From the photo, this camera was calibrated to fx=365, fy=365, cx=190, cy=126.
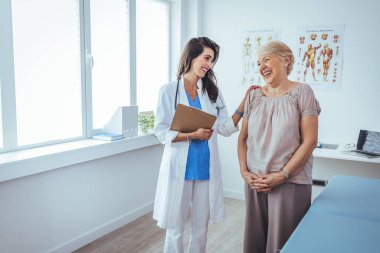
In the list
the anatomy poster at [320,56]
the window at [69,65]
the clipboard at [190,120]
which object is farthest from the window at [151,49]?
the clipboard at [190,120]

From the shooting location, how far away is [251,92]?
1.90 meters

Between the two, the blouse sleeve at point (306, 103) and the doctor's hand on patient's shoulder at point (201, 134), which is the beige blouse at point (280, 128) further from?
the doctor's hand on patient's shoulder at point (201, 134)

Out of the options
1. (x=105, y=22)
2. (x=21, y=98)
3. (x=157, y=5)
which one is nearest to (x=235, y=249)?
(x=21, y=98)

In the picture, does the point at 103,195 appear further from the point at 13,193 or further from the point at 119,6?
the point at 119,6

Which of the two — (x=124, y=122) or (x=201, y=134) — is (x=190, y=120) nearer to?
(x=201, y=134)

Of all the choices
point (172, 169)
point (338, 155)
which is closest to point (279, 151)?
point (172, 169)

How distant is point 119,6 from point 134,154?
51.7 inches

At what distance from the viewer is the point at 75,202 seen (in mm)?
2686

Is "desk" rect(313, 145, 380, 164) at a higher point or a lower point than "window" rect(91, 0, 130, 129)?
lower

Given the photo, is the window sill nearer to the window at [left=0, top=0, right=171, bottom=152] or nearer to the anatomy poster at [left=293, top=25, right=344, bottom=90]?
the window at [left=0, top=0, right=171, bottom=152]

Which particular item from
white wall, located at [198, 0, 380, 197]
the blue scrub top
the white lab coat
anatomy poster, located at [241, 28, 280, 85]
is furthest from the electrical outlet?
the blue scrub top

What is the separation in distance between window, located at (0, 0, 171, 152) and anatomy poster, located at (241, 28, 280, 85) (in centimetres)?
96

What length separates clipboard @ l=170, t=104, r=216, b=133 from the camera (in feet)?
6.37

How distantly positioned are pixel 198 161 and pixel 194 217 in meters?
0.34
